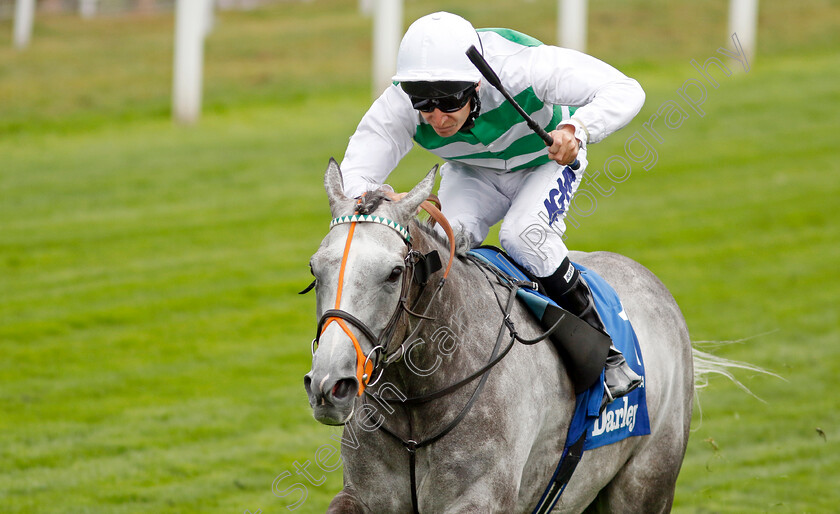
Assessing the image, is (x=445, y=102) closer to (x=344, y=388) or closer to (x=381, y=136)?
(x=381, y=136)

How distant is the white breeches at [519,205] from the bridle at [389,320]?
0.55 meters

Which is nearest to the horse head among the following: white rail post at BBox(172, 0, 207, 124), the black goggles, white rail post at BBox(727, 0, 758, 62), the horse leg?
the black goggles

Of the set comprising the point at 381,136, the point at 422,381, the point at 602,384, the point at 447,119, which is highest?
the point at 447,119

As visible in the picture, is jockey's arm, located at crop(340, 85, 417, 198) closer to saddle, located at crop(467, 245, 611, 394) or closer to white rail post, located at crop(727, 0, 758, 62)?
saddle, located at crop(467, 245, 611, 394)

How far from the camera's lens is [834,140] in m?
15.1

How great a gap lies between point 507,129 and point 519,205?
306mm

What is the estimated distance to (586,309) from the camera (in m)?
4.17

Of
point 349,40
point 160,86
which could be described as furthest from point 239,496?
point 349,40

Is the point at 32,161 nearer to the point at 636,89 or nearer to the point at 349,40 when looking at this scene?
the point at 349,40

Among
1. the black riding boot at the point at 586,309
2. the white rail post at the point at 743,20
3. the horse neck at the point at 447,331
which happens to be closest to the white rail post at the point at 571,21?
the white rail post at the point at 743,20

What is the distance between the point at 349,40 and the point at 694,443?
15039 mm

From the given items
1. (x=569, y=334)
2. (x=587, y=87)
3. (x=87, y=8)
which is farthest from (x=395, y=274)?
(x=87, y=8)

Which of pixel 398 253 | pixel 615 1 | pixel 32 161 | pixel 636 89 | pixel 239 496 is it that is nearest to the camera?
pixel 398 253

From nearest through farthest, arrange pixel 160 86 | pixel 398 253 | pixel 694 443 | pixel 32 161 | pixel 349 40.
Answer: pixel 398 253 → pixel 694 443 → pixel 32 161 → pixel 160 86 → pixel 349 40
